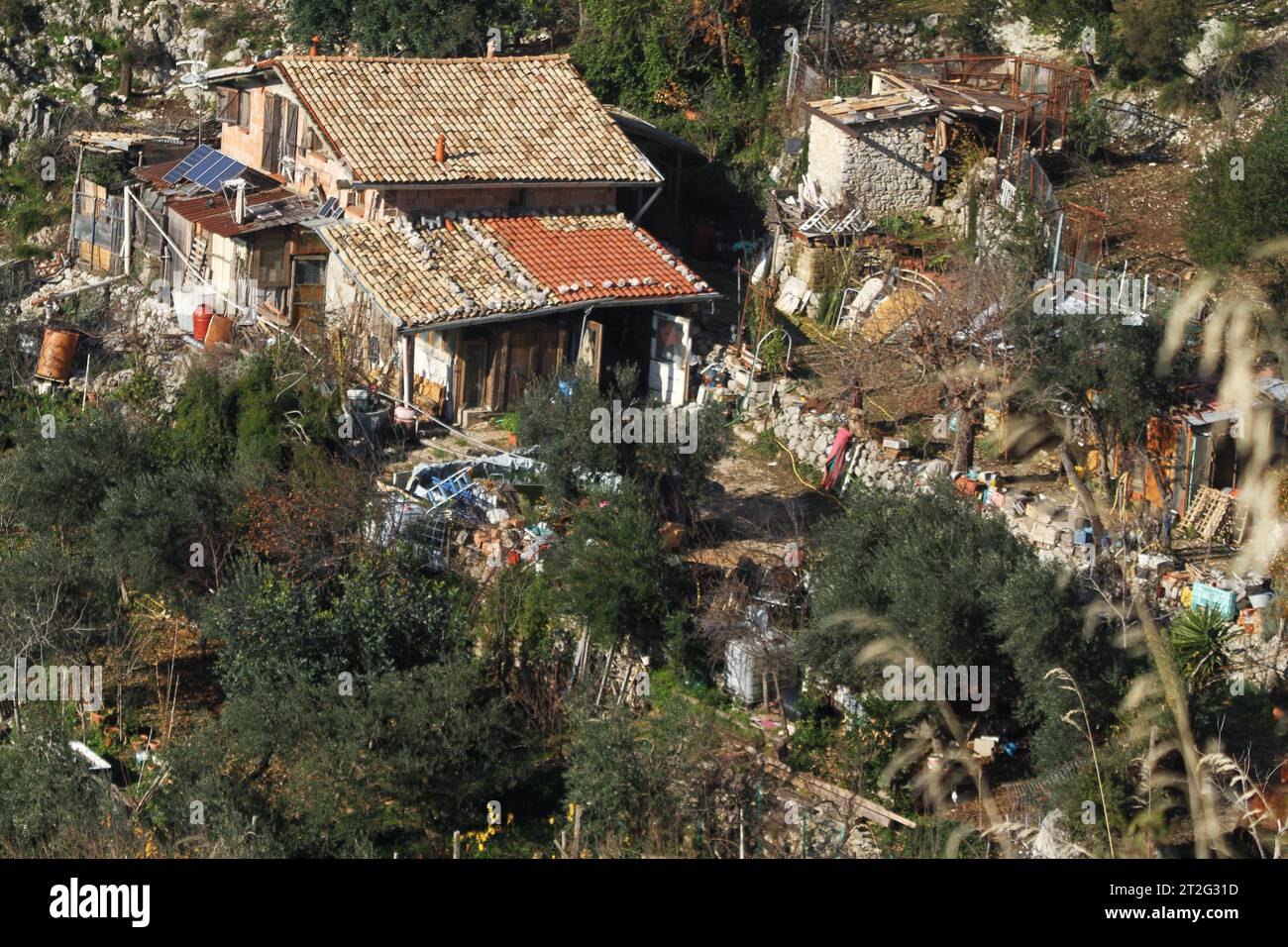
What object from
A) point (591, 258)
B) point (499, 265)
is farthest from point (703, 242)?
point (499, 265)

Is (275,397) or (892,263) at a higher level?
(892,263)

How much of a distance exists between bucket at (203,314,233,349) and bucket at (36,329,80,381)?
8.60 ft

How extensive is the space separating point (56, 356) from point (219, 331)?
3053mm

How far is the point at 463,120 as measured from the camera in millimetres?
27203

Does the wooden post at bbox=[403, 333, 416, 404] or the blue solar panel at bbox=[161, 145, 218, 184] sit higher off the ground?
the blue solar panel at bbox=[161, 145, 218, 184]

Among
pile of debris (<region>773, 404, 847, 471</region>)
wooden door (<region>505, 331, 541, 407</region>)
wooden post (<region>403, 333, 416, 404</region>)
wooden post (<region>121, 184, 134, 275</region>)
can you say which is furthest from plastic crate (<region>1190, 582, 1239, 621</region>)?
wooden post (<region>121, 184, 134, 275</region>)

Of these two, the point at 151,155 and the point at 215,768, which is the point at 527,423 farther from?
the point at 151,155

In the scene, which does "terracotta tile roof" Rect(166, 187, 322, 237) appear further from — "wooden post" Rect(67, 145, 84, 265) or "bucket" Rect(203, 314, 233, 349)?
"wooden post" Rect(67, 145, 84, 265)

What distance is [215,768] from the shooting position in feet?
53.8

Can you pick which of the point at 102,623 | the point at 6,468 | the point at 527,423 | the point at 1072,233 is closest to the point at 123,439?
the point at 6,468

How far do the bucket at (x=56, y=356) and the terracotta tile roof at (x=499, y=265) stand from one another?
218 inches

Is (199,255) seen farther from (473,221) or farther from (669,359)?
(669,359)

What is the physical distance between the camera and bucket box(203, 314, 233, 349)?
26.9m

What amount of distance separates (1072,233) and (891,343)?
17.5ft
